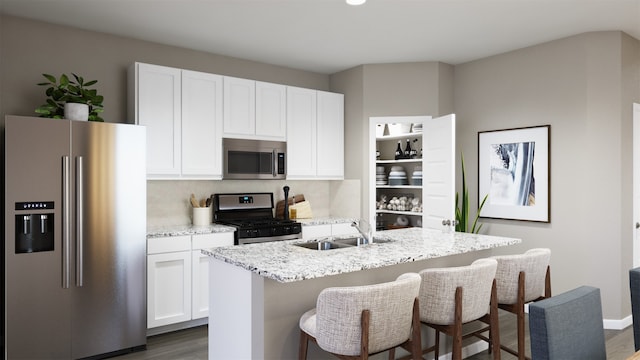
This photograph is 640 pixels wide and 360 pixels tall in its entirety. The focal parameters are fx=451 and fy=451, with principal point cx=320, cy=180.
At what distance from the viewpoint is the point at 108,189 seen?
3273 mm

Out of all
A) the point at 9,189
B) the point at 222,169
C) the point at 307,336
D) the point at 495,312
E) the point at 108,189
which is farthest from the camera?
the point at 222,169

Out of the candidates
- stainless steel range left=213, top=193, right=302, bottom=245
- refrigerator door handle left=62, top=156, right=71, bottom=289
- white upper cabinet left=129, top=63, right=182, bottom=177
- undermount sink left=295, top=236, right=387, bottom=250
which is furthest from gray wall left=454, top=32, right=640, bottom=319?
refrigerator door handle left=62, top=156, right=71, bottom=289

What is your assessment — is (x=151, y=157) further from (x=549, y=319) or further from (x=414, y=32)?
(x=549, y=319)

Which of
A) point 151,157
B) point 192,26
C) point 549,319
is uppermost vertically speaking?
point 192,26

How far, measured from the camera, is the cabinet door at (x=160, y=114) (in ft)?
12.7

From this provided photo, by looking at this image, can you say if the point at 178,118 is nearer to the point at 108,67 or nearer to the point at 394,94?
the point at 108,67

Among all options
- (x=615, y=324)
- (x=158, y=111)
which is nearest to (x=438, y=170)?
(x=615, y=324)

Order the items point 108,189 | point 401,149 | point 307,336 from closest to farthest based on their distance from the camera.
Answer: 1. point 307,336
2. point 108,189
3. point 401,149

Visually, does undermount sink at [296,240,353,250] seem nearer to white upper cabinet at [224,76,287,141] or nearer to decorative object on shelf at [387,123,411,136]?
white upper cabinet at [224,76,287,141]

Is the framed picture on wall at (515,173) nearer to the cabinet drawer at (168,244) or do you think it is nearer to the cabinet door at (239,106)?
the cabinet door at (239,106)

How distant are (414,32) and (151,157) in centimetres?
255

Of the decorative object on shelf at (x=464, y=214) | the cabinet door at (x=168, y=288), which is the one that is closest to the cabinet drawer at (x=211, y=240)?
the cabinet door at (x=168, y=288)

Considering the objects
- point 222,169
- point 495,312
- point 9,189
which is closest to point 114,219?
point 9,189

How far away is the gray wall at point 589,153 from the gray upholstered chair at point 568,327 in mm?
2639
